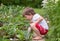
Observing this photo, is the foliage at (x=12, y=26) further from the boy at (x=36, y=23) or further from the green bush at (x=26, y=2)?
the green bush at (x=26, y=2)

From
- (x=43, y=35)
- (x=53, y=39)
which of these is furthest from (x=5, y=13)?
(x=53, y=39)

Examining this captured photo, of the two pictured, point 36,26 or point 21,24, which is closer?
point 36,26

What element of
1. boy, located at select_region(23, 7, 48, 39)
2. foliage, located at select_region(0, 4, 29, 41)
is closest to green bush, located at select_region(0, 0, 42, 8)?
foliage, located at select_region(0, 4, 29, 41)

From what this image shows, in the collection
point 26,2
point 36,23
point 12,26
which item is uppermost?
point 26,2

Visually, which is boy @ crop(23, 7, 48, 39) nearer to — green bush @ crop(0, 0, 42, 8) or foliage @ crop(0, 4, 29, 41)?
foliage @ crop(0, 4, 29, 41)

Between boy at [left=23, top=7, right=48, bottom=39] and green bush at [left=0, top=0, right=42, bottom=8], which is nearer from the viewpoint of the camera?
boy at [left=23, top=7, right=48, bottom=39]

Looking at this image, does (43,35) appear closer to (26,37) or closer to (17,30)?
(26,37)

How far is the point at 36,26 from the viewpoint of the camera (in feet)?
20.5

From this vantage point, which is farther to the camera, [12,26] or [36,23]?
[12,26]

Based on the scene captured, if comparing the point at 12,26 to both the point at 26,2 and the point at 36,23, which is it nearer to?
the point at 36,23

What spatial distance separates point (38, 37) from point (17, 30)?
1.59 meters

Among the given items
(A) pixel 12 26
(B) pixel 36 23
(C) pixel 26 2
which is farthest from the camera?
(C) pixel 26 2

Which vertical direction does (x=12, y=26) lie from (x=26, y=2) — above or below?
below

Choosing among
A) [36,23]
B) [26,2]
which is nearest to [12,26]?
[36,23]
